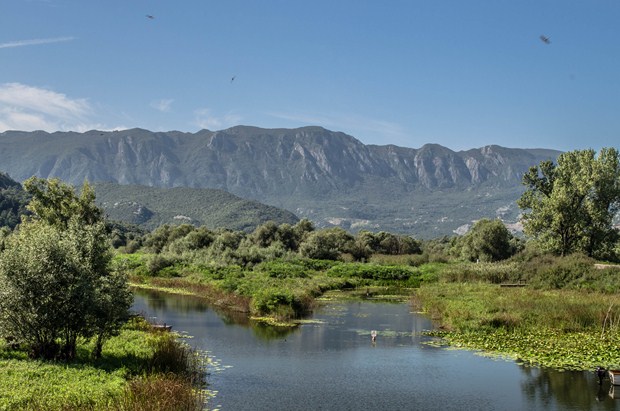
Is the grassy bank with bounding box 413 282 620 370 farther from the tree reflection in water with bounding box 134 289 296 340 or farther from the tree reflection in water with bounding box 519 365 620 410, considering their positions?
the tree reflection in water with bounding box 134 289 296 340

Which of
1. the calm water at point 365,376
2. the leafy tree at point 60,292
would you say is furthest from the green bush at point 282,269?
→ the leafy tree at point 60,292

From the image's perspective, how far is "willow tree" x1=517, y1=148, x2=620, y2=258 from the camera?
83.1 metres

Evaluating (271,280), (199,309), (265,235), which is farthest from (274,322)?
(265,235)

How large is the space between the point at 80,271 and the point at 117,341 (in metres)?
7.95

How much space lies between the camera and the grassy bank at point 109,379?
2277cm

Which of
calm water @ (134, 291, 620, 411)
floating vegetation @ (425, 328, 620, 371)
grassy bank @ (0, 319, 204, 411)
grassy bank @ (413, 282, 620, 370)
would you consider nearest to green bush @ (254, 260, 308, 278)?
grassy bank @ (413, 282, 620, 370)

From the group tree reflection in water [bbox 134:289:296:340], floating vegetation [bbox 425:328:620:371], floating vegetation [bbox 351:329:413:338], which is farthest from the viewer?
tree reflection in water [bbox 134:289:296:340]

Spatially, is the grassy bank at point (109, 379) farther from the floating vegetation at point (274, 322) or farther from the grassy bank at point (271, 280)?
the grassy bank at point (271, 280)

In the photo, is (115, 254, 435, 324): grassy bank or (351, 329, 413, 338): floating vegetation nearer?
(351, 329, 413, 338): floating vegetation

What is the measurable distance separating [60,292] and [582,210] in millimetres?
74499

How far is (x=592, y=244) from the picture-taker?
279ft

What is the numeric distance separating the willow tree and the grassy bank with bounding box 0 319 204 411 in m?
63.7

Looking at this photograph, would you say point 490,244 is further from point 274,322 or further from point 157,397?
point 157,397

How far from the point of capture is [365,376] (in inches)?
1372
